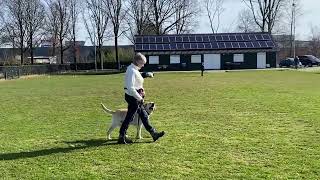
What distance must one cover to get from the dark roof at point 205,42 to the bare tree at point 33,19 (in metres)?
18.9

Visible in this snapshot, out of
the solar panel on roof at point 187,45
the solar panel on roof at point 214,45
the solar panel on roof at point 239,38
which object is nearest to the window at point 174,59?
the solar panel on roof at point 187,45

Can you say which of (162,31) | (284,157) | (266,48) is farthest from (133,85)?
(162,31)

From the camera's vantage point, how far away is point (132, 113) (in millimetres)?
9555

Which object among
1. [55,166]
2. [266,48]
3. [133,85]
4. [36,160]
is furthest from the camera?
[266,48]

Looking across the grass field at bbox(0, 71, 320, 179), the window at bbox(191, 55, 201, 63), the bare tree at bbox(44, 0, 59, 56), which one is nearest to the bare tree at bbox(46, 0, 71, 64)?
the bare tree at bbox(44, 0, 59, 56)

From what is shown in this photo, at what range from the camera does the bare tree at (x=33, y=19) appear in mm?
76750

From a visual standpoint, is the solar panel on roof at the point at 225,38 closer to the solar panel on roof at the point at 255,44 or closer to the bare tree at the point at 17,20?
the solar panel on roof at the point at 255,44

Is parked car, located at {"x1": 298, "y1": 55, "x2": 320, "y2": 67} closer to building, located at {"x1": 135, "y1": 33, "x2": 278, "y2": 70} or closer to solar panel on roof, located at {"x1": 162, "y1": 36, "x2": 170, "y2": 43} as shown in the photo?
building, located at {"x1": 135, "y1": 33, "x2": 278, "y2": 70}

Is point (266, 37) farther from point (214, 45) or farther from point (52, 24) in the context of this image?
point (52, 24)

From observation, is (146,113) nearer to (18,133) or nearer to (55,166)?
(55,166)

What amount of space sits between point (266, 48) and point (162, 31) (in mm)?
19143

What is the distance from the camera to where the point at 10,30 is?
7594 cm

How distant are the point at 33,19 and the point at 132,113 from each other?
71.5 metres

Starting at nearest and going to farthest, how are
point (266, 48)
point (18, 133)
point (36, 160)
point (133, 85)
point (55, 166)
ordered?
point (55, 166), point (36, 160), point (133, 85), point (18, 133), point (266, 48)
